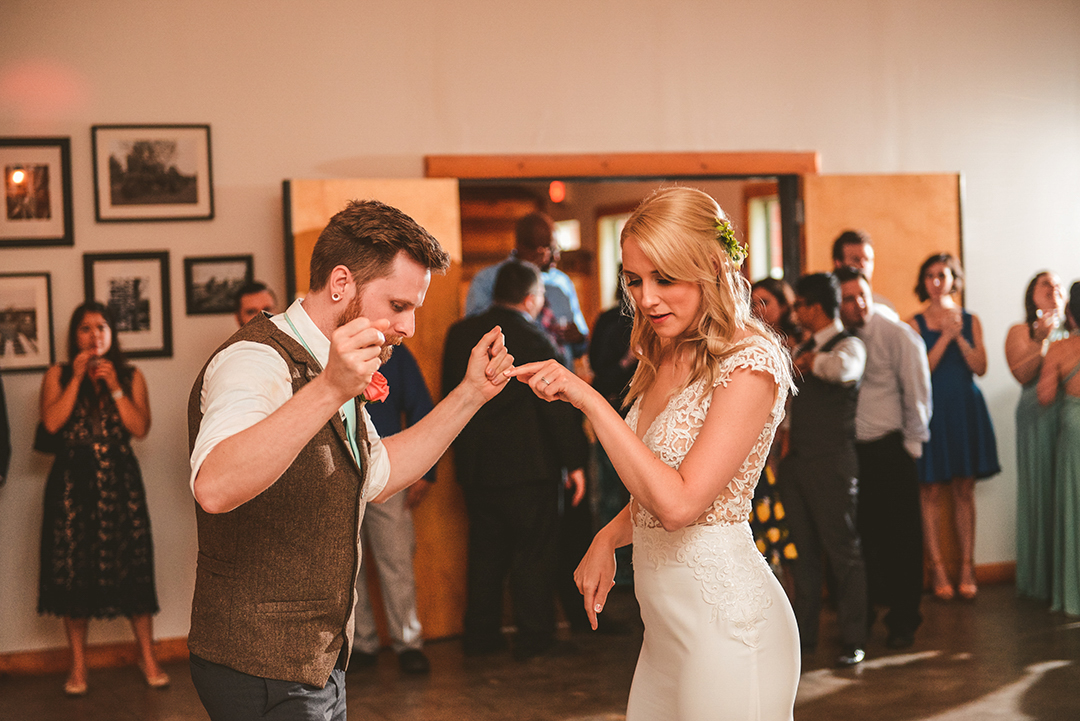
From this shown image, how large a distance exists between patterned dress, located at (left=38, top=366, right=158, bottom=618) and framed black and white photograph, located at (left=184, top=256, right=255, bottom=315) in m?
0.80

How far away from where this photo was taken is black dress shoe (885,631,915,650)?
447 cm

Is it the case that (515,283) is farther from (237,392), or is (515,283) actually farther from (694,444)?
(237,392)

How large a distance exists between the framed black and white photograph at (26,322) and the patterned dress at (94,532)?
57 cm

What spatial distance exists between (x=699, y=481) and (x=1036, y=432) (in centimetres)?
425

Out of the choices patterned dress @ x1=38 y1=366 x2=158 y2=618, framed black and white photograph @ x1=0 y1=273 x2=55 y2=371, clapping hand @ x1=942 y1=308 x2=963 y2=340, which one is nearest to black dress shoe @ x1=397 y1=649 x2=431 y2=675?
patterned dress @ x1=38 y1=366 x2=158 y2=618

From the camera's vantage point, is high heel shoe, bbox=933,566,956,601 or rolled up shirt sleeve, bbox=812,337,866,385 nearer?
rolled up shirt sleeve, bbox=812,337,866,385

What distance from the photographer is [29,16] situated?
15.5 feet

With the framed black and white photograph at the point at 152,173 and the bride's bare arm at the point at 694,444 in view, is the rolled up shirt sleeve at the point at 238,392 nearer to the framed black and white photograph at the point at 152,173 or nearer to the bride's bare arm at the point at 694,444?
the bride's bare arm at the point at 694,444

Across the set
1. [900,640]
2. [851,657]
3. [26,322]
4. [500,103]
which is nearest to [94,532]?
[26,322]

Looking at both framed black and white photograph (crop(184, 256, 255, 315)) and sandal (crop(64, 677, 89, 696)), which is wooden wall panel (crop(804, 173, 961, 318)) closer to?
framed black and white photograph (crop(184, 256, 255, 315))

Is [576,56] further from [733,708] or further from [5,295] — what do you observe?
[733,708]

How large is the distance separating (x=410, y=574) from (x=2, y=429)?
195 centimetres

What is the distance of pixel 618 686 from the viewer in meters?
4.03

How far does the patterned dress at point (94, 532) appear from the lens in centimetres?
428
